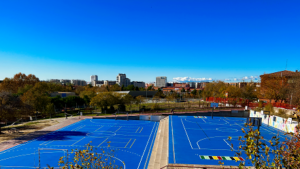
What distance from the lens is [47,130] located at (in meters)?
25.4

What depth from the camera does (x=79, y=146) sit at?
18516 millimetres

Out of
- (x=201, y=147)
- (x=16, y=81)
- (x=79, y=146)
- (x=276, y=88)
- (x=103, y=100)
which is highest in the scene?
(x=16, y=81)

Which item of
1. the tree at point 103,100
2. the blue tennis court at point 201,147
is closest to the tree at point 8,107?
the tree at point 103,100

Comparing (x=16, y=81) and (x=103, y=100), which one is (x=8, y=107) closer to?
(x=103, y=100)

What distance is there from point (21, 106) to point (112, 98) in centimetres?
1929

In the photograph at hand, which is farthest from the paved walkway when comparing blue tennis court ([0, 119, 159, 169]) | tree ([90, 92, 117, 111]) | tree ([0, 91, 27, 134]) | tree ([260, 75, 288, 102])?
tree ([260, 75, 288, 102])

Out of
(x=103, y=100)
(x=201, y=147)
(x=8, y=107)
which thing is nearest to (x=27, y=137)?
(x=8, y=107)

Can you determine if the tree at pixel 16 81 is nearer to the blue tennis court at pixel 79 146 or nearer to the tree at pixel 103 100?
the tree at pixel 103 100

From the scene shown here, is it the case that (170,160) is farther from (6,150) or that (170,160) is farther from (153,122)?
(153,122)

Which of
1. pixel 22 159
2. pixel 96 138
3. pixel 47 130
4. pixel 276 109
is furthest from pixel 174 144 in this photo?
pixel 276 109

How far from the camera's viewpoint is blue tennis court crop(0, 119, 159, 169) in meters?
14.9

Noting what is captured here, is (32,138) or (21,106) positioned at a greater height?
(21,106)

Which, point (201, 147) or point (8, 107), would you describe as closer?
point (201, 147)

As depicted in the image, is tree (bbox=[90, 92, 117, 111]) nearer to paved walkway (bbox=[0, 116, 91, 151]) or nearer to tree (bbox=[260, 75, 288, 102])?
paved walkway (bbox=[0, 116, 91, 151])
